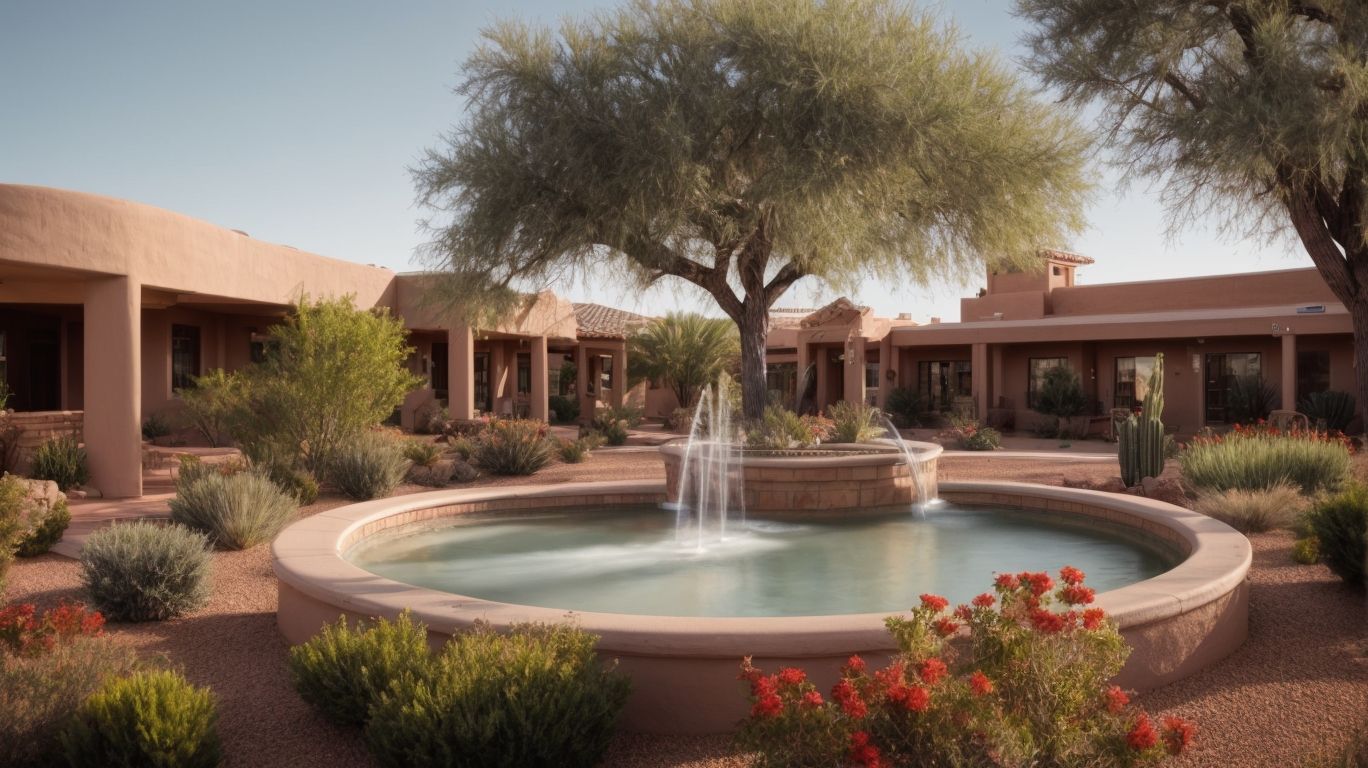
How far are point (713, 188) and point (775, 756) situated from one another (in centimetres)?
1310

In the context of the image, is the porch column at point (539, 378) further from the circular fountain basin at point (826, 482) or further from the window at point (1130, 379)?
the window at point (1130, 379)

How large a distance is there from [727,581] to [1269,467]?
671 centimetres

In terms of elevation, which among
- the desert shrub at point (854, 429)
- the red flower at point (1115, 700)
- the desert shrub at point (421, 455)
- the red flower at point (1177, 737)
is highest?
the desert shrub at point (854, 429)

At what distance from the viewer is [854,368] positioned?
95.9 ft

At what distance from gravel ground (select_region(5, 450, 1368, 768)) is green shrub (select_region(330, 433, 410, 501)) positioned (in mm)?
3919

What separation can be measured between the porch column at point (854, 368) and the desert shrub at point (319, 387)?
58.3 feet

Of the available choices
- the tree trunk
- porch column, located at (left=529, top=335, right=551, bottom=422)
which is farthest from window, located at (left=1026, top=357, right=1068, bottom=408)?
porch column, located at (left=529, top=335, right=551, bottom=422)

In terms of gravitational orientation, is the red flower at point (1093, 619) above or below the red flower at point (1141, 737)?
above

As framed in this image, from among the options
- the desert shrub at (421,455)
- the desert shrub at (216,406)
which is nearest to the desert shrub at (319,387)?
the desert shrub at (216,406)

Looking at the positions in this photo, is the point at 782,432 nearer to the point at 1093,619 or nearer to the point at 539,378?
the point at 1093,619

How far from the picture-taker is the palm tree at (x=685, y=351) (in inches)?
1261

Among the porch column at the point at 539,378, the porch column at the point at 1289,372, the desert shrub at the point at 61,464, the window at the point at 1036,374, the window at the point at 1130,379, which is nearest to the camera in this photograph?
the desert shrub at the point at 61,464

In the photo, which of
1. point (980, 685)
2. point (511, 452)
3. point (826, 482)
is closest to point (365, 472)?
point (511, 452)

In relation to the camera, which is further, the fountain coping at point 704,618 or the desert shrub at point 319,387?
the desert shrub at point 319,387
